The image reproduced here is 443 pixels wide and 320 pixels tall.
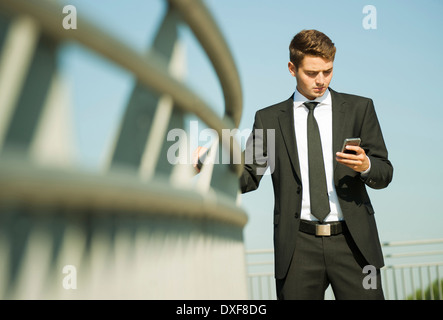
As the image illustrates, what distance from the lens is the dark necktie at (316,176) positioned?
113 inches

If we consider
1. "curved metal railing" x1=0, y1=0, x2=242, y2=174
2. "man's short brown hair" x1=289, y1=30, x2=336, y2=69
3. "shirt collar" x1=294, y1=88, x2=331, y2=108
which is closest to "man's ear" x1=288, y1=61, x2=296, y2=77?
"man's short brown hair" x1=289, y1=30, x2=336, y2=69

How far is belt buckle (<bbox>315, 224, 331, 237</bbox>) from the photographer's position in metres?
2.88

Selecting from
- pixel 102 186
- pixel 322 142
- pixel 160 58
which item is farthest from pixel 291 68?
pixel 102 186

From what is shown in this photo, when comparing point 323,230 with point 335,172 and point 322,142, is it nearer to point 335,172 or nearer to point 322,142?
point 335,172

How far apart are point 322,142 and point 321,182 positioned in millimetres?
272

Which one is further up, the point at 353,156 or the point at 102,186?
the point at 353,156

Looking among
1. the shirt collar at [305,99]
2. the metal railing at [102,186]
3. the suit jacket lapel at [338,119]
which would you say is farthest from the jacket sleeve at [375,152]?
the metal railing at [102,186]

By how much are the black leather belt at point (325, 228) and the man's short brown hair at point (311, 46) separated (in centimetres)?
97

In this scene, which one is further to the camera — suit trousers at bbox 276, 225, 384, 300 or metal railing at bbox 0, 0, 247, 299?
suit trousers at bbox 276, 225, 384, 300

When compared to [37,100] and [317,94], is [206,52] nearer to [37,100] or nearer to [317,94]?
[37,100]

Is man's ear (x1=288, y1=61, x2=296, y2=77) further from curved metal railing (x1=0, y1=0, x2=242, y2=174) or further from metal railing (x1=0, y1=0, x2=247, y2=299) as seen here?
metal railing (x1=0, y1=0, x2=247, y2=299)

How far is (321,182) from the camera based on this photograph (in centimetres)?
293

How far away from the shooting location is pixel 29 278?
85 centimetres
